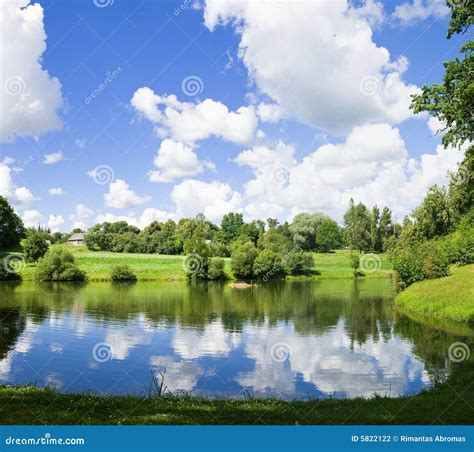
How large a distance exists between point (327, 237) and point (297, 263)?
36.7 meters

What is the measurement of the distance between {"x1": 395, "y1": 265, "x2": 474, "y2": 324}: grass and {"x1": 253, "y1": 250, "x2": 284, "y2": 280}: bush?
138 ft

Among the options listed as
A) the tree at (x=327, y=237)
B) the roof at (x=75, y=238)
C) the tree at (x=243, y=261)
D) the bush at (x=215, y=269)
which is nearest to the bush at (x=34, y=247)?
the bush at (x=215, y=269)

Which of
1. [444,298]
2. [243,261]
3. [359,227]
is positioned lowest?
[444,298]

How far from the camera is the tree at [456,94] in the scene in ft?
62.8

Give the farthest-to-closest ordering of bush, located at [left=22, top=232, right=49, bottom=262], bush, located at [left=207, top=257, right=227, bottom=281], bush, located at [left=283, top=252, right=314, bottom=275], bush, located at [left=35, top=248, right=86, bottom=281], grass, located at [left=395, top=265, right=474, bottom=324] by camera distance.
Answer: bush, located at [left=283, top=252, right=314, bottom=275]
bush, located at [left=207, top=257, right=227, bottom=281]
bush, located at [left=22, top=232, right=49, bottom=262]
bush, located at [left=35, top=248, right=86, bottom=281]
grass, located at [left=395, top=265, right=474, bottom=324]


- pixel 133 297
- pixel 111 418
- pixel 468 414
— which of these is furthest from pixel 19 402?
pixel 133 297

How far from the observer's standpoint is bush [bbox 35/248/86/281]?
76.8 meters

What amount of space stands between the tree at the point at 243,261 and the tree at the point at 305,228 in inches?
1394

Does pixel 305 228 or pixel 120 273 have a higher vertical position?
pixel 305 228

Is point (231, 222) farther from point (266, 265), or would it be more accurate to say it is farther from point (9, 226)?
point (9, 226)

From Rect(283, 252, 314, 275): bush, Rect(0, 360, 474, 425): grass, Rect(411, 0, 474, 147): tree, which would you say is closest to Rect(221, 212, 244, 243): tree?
Rect(283, 252, 314, 275): bush

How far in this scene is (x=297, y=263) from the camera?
90562 millimetres

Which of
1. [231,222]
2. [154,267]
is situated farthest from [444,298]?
[231,222]

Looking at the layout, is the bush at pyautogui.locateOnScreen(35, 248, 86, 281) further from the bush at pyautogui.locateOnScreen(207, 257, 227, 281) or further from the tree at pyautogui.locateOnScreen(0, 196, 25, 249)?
the bush at pyautogui.locateOnScreen(207, 257, 227, 281)
